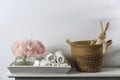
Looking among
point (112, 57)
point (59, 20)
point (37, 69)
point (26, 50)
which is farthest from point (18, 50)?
point (112, 57)

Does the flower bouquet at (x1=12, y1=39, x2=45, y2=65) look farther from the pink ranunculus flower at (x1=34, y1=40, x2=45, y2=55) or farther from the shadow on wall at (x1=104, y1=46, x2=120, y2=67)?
the shadow on wall at (x1=104, y1=46, x2=120, y2=67)

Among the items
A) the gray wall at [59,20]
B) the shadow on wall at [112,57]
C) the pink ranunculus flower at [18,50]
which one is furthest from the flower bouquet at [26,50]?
the shadow on wall at [112,57]

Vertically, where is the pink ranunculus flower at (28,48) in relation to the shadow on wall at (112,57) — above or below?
above

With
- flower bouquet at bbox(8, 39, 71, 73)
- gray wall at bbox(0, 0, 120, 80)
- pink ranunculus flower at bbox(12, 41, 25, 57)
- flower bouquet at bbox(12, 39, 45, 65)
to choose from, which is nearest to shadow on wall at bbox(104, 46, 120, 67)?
gray wall at bbox(0, 0, 120, 80)

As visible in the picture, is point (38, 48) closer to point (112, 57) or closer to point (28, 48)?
point (28, 48)

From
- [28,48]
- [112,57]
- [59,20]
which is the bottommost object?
[112,57]

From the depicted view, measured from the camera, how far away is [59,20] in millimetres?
1266

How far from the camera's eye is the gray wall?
4.11 feet

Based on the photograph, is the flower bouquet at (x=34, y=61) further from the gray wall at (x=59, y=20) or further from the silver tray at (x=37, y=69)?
the gray wall at (x=59, y=20)

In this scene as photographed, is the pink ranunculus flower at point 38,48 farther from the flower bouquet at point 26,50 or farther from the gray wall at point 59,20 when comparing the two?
the gray wall at point 59,20

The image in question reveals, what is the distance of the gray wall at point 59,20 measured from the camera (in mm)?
1253

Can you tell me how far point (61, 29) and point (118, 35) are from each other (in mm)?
328

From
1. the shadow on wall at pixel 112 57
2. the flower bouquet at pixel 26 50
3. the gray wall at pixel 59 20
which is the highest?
the gray wall at pixel 59 20

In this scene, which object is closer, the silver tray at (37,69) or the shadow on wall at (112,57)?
the silver tray at (37,69)
